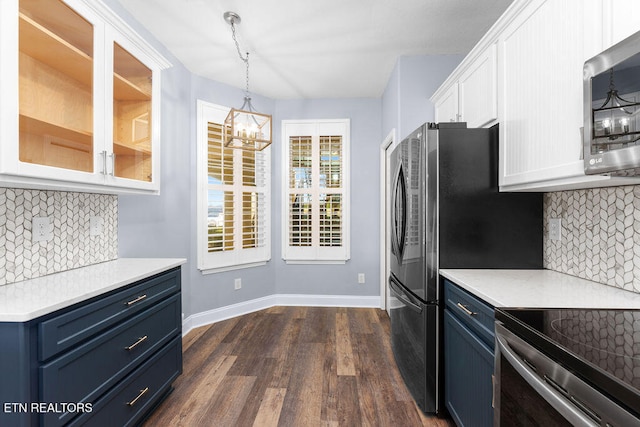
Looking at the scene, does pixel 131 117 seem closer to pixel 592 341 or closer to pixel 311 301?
pixel 592 341

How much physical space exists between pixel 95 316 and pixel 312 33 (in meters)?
2.43

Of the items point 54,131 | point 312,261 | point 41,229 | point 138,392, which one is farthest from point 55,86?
point 312,261

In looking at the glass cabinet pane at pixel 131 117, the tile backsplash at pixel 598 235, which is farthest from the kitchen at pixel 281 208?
the glass cabinet pane at pixel 131 117

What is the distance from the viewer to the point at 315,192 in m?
3.76

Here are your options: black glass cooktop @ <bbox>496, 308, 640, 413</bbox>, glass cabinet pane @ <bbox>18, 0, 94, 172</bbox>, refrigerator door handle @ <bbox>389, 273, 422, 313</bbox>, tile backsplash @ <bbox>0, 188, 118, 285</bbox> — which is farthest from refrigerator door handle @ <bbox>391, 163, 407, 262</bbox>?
tile backsplash @ <bbox>0, 188, 118, 285</bbox>

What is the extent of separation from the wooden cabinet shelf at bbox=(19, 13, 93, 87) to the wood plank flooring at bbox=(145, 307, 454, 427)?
1.95 meters

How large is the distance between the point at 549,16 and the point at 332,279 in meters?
3.14

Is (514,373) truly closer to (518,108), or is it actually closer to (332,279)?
(518,108)

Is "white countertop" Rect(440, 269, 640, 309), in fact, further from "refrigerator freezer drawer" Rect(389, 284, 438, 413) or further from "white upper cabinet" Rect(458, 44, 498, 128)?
"white upper cabinet" Rect(458, 44, 498, 128)

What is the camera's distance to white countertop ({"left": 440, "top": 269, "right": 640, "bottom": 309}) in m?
1.13

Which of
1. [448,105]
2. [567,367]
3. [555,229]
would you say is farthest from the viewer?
[448,105]

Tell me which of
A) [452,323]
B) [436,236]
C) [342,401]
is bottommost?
[342,401]

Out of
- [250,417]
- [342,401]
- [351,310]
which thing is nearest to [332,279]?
[351,310]

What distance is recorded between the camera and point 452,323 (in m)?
1.59
